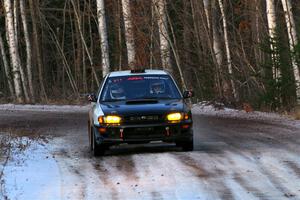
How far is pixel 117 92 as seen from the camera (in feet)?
50.1

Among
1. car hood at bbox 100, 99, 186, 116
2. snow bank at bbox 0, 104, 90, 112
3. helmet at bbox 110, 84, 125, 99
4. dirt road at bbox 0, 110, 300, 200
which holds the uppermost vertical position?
helmet at bbox 110, 84, 125, 99

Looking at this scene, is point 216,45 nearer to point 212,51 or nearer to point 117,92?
point 212,51

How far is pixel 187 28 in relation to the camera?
1390 inches

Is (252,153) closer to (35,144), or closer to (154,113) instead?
(154,113)

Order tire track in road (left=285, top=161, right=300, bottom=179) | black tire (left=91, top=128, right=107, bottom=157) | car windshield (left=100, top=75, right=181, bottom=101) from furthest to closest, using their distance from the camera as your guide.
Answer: car windshield (left=100, top=75, right=181, bottom=101), black tire (left=91, top=128, right=107, bottom=157), tire track in road (left=285, top=161, right=300, bottom=179)

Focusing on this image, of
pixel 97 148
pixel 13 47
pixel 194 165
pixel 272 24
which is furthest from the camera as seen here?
pixel 13 47

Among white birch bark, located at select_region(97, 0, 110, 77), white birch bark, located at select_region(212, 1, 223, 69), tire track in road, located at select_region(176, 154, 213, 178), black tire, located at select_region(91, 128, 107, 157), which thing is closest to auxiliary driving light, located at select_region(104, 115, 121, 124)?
black tire, located at select_region(91, 128, 107, 157)

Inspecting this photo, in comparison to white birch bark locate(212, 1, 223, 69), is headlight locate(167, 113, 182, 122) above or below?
below

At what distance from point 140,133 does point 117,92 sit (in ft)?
5.09

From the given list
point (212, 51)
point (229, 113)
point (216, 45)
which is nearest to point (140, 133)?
point (229, 113)

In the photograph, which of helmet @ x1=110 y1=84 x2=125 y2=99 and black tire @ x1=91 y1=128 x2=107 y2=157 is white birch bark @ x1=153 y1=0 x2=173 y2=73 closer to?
helmet @ x1=110 y1=84 x2=125 y2=99

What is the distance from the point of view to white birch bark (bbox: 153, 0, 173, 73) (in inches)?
1206

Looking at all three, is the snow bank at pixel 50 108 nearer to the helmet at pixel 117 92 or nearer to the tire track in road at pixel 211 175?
the helmet at pixel 117 92

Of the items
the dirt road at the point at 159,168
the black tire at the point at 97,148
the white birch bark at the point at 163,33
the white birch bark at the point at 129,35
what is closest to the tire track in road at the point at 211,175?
the dirt road at the point at 159,168
